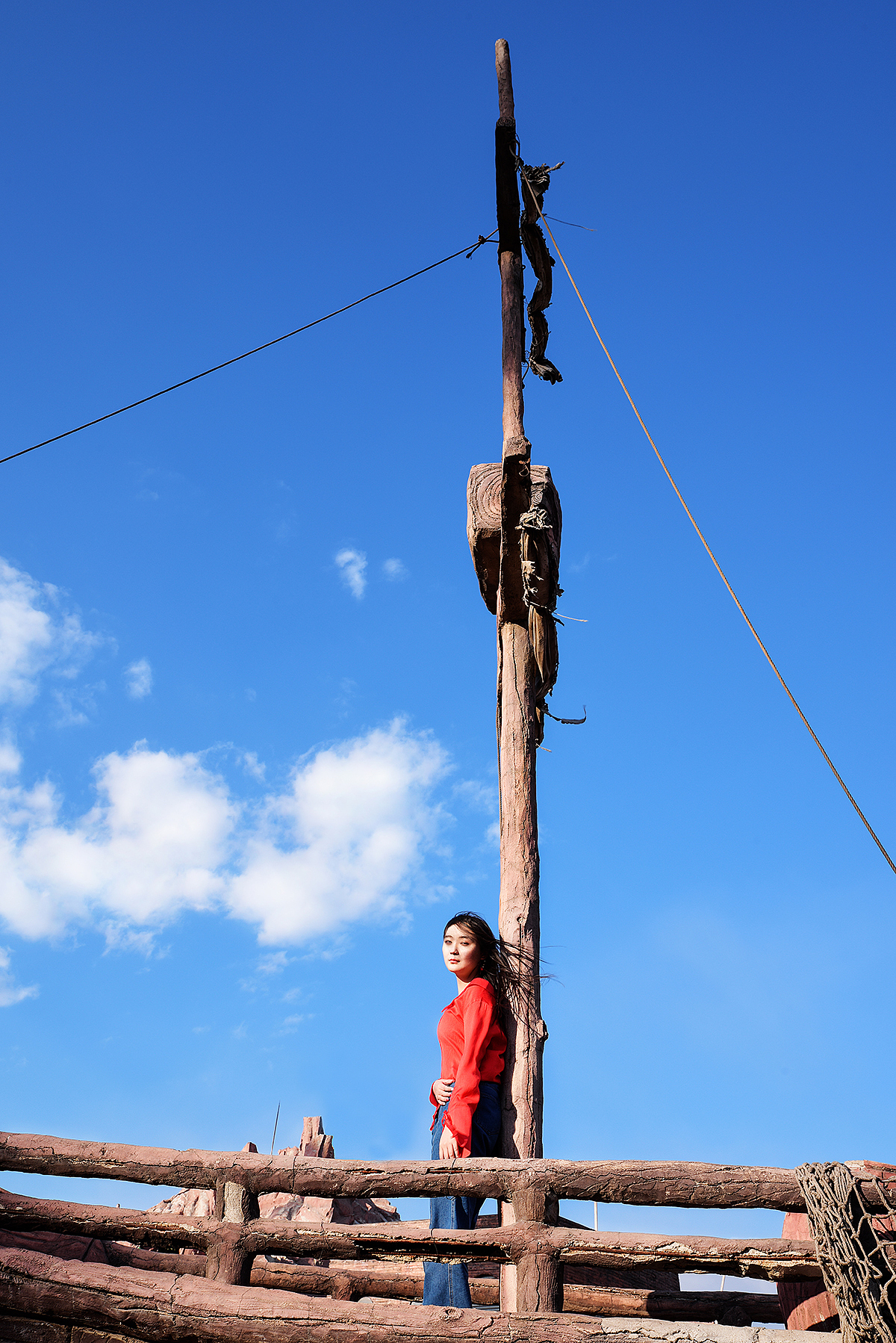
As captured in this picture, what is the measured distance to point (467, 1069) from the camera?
173 inches

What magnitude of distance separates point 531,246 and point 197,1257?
6.53m

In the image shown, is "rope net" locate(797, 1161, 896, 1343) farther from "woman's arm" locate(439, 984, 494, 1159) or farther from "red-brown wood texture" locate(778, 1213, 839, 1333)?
"woman's arm" locate(439, 984, 494, 1159)

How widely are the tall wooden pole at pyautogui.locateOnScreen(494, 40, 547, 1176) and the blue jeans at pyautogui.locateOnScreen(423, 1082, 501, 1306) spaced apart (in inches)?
3.8

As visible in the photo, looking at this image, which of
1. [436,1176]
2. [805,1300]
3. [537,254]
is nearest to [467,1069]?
[436,1176]

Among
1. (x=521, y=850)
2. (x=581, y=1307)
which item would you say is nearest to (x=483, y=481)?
(x=521, y=850)

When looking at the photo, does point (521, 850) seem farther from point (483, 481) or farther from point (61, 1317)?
point (61, 1317)

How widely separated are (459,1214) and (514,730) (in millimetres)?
2401

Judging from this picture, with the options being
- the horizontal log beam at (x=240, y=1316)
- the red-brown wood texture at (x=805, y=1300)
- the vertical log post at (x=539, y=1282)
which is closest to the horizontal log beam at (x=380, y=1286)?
the horizontal log beam at (x=240, y=1316)

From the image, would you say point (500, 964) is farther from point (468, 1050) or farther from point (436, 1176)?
point (436, 1176)

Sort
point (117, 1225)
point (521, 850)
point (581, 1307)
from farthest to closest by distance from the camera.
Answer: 1. point (581, 1307)
2. point (521, 850)
3. point (117, 1225)

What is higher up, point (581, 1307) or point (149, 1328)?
point (581, 1307)

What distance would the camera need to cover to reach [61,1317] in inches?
146

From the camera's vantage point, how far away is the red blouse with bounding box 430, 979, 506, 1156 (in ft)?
14.0

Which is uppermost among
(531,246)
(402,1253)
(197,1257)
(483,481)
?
(531,246)
